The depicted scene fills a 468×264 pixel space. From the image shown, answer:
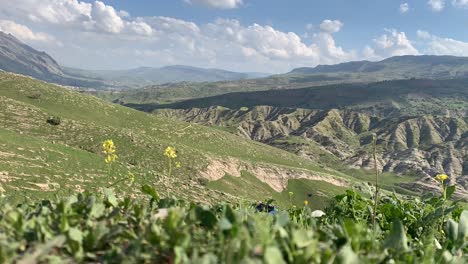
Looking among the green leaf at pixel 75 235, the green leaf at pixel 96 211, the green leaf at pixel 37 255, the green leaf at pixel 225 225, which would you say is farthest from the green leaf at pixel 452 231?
the green leaf at pixel 37 255

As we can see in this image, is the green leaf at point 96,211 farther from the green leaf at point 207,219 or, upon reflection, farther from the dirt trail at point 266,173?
the dirt trail at point 266,173

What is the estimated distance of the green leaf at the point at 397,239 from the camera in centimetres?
341

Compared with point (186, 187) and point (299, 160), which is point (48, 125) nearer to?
point (186, 187)

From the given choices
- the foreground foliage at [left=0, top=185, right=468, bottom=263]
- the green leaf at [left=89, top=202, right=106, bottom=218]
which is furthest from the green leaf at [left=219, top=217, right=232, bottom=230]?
the green leaf at [left=89, top=202, right=106, bottom=218]

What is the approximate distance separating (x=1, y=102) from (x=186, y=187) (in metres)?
44.3

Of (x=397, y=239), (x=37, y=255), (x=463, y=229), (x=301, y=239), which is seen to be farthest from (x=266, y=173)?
(x=37, y=255)

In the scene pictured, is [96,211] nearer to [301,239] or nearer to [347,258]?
[301,239]

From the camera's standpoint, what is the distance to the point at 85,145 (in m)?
79.0

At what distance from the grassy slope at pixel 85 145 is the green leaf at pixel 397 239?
461 cm

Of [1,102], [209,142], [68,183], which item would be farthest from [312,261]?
[209,142]

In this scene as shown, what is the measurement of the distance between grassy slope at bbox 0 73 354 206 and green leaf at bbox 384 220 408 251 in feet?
15.1

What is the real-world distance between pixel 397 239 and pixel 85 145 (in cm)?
8104

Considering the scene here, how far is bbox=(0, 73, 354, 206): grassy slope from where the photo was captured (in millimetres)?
47400

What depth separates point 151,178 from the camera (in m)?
60.2
